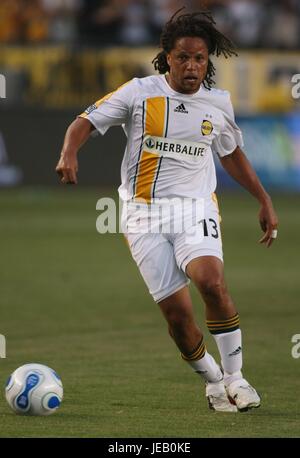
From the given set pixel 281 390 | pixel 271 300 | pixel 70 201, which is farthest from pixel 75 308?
pixel 70 201

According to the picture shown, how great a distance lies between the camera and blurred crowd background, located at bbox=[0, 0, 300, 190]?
2691 centimetres

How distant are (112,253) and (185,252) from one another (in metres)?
11.6

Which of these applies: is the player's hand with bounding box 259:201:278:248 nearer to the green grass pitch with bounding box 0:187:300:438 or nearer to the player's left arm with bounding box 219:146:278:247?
the player's left arm with bounding box 219:146:278:247

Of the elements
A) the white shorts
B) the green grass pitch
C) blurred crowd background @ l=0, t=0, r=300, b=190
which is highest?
the white shorts

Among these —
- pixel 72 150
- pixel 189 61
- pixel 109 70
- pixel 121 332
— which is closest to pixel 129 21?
pixel 109 70

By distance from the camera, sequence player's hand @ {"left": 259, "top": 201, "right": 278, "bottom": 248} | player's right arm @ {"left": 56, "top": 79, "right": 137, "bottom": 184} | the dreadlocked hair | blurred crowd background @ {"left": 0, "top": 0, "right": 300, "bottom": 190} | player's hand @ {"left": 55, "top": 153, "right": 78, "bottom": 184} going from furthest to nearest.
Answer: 1. blurred crowd background @ {"left": 0, "top": 0, "right": 300, "bottom": 190}
2. player's hand @ {"left": 259, "top": 201, "right": 278, "bottom": 248}
3. the dreadlocked hair
4. player's right arm @ {"left": 56, "top": 79, "right": 137, "bottom": 184}
5. player's hand @ {"left": 55, "top": 153, "right": 78, "bottom": 184}

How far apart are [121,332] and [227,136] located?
161 inches

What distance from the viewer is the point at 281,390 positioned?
830 cm

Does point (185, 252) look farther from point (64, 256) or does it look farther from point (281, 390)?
point (64, 256)

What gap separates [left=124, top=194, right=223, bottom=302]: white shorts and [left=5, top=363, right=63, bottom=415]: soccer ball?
90cm

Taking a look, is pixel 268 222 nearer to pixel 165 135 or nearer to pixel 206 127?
pixel 206 127

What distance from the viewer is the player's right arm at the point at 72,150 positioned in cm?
676

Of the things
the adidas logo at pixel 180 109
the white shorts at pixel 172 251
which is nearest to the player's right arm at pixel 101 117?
the adidas logo at pixel 180 109

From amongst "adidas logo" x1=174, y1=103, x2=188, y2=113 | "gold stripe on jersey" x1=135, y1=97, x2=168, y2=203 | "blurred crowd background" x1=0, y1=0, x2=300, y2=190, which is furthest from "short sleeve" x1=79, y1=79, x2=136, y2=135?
"blurred crowd background" x1=0, y1=0, x2=300, y2=190
